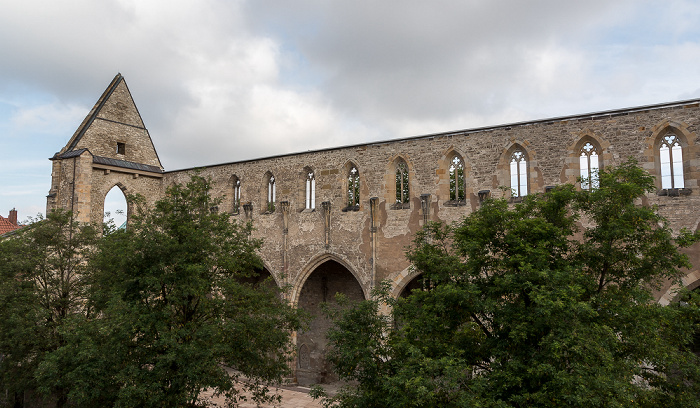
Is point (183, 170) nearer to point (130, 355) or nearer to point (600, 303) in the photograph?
point (130, 355)

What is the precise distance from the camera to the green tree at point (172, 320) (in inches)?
384

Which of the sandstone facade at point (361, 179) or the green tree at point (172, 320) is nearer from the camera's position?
the green tree at point (172, 320)

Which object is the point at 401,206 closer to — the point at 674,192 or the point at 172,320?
the point at 674,192

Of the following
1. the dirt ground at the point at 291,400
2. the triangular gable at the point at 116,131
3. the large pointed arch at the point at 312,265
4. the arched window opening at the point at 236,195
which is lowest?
the dirt ground at the point at 291,400

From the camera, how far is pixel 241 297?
11.5 m

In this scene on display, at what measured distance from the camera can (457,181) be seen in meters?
17.3

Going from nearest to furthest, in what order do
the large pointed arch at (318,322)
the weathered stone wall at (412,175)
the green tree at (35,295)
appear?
the green tree at (35,295)
the weathered stone wall at (412,175)
the large pointed arch at (318,322)

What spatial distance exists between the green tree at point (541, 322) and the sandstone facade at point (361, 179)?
4307 millimetres

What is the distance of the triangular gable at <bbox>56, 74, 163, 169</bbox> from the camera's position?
22.8 metres

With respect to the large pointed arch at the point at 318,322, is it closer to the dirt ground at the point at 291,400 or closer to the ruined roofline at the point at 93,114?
the dirt ground at the point at 291,400

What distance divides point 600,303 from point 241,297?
761 centimetres

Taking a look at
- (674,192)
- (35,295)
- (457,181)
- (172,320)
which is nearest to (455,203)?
(457,181)

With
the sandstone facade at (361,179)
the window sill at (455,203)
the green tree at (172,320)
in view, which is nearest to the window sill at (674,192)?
the sandstone facade at (361,179)

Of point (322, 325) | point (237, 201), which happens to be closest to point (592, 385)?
point (322, 325)
